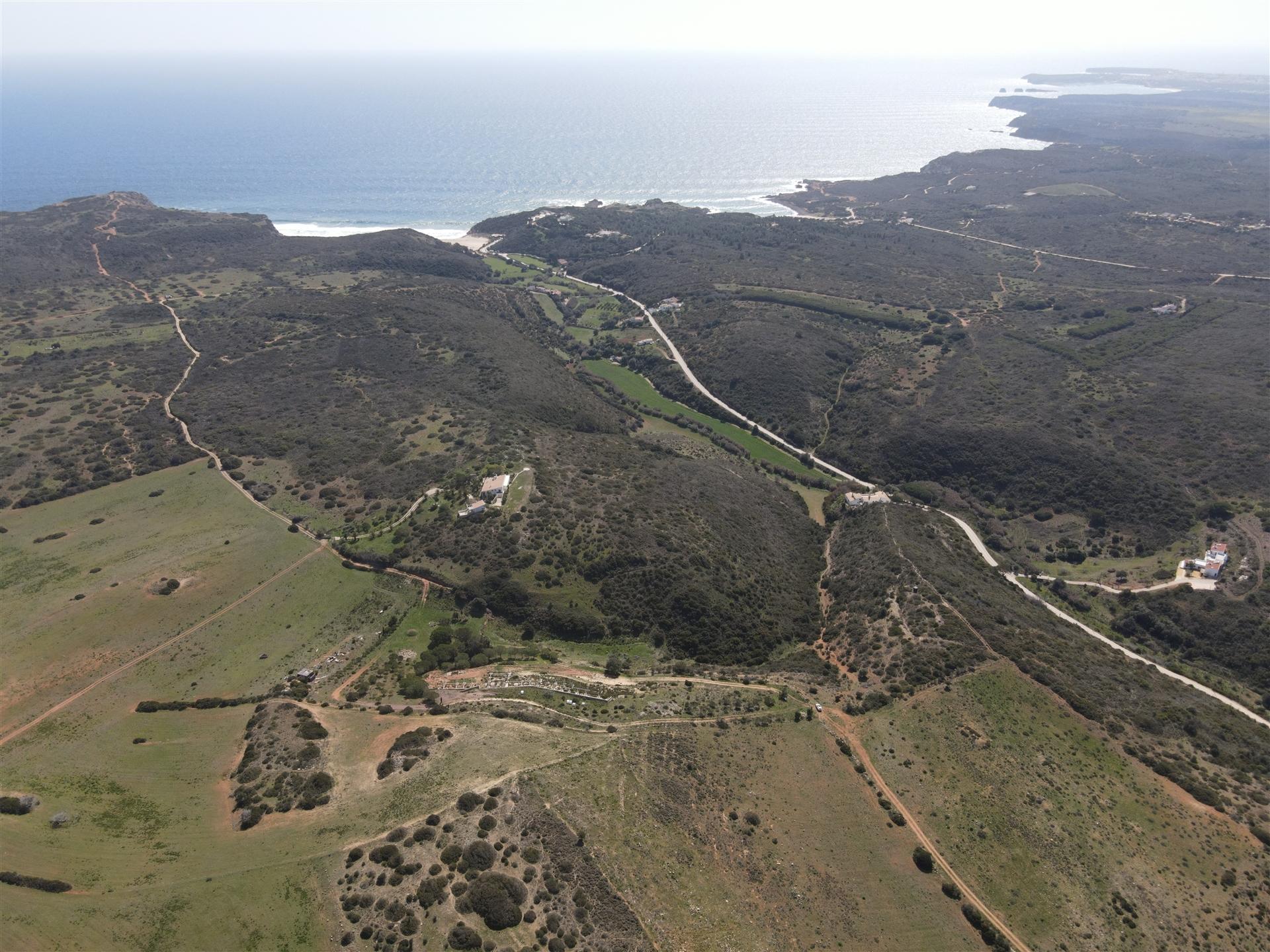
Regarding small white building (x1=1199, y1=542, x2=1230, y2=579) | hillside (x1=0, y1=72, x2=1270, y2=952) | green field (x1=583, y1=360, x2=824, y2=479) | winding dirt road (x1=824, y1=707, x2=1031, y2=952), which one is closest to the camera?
hillside (x1=0, y1=72, x2=1270, y2=952)

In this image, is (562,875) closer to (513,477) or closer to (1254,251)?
(513,477)

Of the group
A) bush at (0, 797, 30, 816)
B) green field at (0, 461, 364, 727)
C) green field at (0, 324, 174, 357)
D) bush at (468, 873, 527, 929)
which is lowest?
green field at (0, 461, 364, 727)

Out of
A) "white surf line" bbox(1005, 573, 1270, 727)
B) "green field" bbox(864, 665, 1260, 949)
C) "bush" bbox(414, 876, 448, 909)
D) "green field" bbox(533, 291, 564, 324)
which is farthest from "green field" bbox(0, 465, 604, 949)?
"green field" bbox(533, 291, 564, 324)

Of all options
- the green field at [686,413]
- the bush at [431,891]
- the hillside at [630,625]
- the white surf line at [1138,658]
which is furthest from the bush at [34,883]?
the green field at [686,413]

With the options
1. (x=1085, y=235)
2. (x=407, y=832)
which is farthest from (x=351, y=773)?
(x=1085, y=235)

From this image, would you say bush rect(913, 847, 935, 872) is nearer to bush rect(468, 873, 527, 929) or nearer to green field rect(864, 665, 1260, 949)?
green field rect(864, 665, 1260, 949)

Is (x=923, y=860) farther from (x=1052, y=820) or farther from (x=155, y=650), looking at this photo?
(x=155, y=650)
